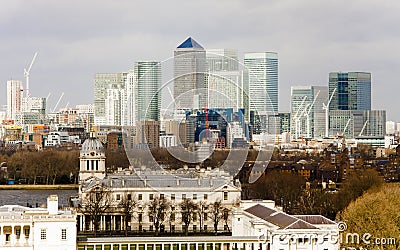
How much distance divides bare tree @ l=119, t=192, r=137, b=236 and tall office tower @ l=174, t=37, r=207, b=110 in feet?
13.9

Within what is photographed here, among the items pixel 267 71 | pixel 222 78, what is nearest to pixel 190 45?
pixel 222 78

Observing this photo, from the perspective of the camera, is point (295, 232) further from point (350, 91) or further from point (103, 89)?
point (103, 89)

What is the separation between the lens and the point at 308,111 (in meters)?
140

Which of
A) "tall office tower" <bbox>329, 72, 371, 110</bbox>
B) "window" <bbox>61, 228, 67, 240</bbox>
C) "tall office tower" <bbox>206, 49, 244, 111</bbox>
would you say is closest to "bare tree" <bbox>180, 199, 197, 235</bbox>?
"tall office tower" <bbox>206, 49, 244, 111</bbox>

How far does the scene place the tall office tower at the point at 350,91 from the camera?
14300 centimetres

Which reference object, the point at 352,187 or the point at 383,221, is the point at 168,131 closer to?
the point at 352,187

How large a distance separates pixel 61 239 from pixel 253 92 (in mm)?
49657

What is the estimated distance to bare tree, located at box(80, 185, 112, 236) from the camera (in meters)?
37.8

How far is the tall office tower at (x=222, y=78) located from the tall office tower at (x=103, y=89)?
280ft

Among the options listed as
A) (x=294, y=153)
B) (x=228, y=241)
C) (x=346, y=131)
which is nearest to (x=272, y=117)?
(x=294, y=153)

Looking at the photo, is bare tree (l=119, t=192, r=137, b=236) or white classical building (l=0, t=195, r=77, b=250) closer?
white classical building (l=0, t=195, r=77, b=250)

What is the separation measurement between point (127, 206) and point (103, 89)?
109 meters

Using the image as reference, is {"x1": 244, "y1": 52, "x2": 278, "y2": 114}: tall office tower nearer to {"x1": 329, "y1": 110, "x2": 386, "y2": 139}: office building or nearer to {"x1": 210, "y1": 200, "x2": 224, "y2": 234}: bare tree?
{"x1": 329, "y1": 110, "x2": 386, "y2": 139}: office building

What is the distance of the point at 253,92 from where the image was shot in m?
73.8
